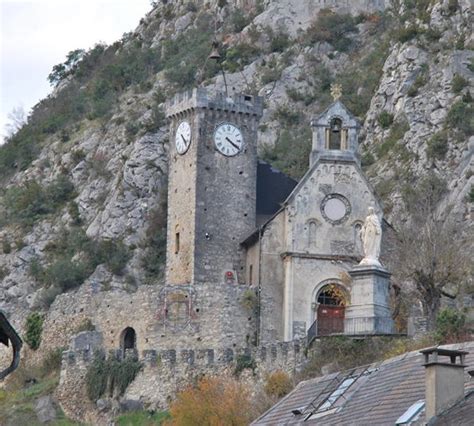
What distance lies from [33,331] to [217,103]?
40.9 feet

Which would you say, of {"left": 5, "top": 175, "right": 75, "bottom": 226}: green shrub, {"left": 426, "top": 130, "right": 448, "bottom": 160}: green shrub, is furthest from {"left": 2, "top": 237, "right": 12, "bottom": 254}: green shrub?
{"left": 426, "top": 130, "right": 448, "bottom": 160}: green shrub

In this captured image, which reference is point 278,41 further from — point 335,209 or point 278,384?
point 278,384

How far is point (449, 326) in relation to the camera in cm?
5969

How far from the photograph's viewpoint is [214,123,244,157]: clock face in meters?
77.4

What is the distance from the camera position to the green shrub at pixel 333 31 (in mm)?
109875

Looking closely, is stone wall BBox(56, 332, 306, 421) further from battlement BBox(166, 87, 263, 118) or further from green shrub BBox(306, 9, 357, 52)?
green shrub BBox(306, 9, 357, 52)

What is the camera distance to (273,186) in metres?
78.9

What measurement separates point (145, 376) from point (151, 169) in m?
26.3

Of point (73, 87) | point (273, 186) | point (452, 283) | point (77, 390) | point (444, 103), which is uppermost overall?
point (73, 87)

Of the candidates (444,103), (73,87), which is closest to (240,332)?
(444,103)

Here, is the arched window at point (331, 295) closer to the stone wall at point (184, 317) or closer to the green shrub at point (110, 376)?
the stone wall at point (184, 317)

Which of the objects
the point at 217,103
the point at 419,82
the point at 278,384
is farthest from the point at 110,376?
the point at 419,82

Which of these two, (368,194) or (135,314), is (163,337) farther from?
(368,194)

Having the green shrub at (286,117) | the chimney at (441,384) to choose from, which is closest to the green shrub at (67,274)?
the green shrub at (286,117)
